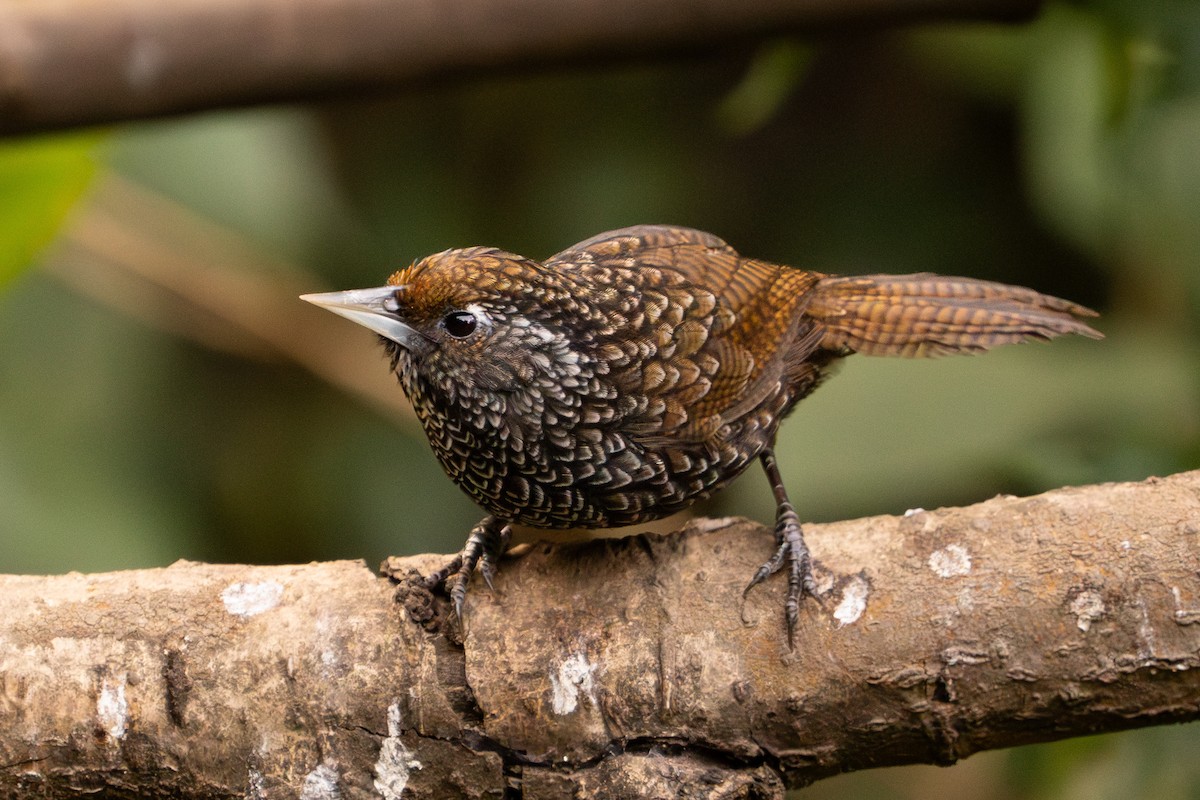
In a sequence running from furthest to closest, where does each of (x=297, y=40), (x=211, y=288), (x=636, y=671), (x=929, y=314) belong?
(x=211, y=288), (x=297, y=40), (x=929, y=314), (x=636, y=671)

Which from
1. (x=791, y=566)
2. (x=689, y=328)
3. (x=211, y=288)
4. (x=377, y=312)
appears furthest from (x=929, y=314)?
(x=211, y=288)

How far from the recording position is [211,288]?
17.4 feet

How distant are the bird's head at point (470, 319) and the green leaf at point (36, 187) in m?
1.44

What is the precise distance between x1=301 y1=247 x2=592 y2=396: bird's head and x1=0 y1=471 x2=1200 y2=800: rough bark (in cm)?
48

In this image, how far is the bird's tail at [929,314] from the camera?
298 centimetres

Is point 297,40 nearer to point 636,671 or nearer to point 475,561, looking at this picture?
point 475,561

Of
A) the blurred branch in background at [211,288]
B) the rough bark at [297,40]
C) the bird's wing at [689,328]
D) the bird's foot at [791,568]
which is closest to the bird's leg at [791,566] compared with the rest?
the bird's foot at [791,568]

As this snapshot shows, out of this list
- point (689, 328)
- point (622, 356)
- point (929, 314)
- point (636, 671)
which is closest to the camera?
point (636, 671)

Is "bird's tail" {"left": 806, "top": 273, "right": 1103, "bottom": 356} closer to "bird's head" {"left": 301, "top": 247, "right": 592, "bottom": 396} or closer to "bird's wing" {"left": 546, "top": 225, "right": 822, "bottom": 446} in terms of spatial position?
"bird's wing" {"left": 546, "top": 225, "right": 822, "bottom": 446}

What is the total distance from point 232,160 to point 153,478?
135cm

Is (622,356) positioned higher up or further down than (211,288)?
further down

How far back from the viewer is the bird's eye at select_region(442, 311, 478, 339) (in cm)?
258

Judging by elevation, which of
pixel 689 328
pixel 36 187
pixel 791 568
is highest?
pixel 36 187

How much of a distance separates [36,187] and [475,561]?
1.90 meters
